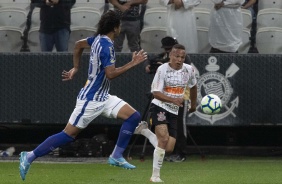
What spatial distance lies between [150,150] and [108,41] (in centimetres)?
653

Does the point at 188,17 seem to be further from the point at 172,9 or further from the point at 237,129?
the point at 237,129

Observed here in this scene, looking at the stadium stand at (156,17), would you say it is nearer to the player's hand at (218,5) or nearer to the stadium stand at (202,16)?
the stadium stand at (202,16)

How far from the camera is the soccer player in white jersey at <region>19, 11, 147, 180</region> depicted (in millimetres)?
Answer: 10969

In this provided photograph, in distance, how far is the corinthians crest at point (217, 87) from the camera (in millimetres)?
15945

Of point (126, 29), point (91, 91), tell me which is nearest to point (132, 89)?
point (126, 29)

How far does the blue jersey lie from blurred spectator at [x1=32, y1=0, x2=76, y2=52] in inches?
194

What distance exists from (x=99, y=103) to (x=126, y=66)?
73cm

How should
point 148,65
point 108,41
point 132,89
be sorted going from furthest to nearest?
point 132,89 → point 148,65 → point 108,41

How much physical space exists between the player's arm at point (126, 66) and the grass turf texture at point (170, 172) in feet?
5.02

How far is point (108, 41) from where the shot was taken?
11141mm

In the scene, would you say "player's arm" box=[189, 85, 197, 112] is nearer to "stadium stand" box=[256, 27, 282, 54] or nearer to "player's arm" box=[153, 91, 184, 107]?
"player's arm" box=[153, 91, 184, 107]

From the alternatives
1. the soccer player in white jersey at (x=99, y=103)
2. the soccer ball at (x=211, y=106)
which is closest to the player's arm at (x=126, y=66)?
the soccer player in white jersey at (x=99, y=103)

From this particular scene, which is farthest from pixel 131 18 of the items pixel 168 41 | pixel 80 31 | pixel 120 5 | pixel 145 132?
pixel 145 132

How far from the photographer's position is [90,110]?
1116 centimetres
